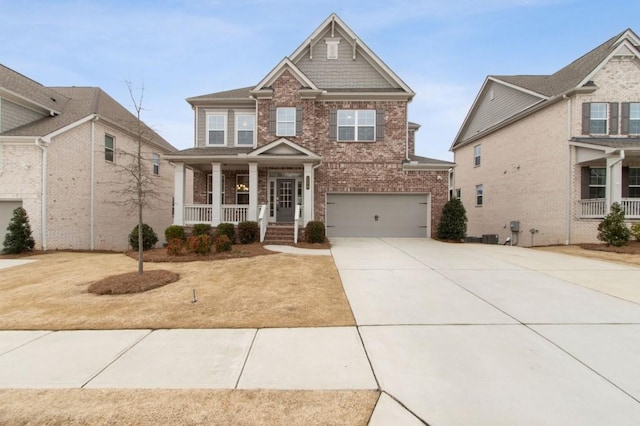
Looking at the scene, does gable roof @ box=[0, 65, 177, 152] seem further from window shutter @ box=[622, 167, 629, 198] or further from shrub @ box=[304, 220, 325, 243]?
window shutter @ box=[622, 167, 629, 198]

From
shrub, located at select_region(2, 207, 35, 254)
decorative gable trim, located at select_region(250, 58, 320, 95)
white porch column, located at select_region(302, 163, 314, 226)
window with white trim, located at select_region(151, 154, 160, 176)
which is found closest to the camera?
shrub, located at select_region(2, 207, 35, 254)

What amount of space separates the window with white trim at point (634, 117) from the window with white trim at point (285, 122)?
50.5 feet

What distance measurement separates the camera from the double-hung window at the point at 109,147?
49.2ft

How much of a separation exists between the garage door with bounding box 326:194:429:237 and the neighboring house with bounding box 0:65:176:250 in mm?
8326

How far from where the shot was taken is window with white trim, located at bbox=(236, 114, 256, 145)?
14.9m

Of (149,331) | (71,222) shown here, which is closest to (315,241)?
(149,331)

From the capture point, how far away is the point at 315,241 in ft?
38.9

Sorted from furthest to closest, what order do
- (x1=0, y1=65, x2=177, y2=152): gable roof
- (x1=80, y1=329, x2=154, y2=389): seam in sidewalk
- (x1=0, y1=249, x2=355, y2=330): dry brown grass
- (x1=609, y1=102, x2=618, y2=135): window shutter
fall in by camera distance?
(x1=609, y1=102, x2=618, y2=135): window shutter < (x1=0, y1=65, x2=177, y2=152): gable roof < (x1=0, y1=249, x2=355, y2=330): dry brown grass < (x1=80, y1=329, x2=154, y2=389): seam in sidewalk

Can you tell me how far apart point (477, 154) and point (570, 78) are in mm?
7008

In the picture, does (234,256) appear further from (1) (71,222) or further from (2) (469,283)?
(1) (71,222)

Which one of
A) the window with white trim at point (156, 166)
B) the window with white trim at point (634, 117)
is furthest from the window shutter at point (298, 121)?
the window with white trim at point (634, 117)

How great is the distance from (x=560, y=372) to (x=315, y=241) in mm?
9232

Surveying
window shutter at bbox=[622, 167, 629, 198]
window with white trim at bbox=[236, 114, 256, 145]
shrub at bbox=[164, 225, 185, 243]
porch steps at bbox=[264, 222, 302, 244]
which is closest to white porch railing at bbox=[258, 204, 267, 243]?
porch steps at bbox=[264, 222, 302, 244]

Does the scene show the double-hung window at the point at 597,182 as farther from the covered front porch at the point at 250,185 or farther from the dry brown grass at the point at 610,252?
the covered front porch at the point at 250,185
